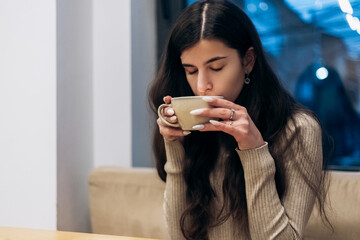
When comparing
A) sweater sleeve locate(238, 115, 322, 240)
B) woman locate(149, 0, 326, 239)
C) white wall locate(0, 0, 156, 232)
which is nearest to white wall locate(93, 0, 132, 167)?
white wall locate(0, 0, 156, 232)

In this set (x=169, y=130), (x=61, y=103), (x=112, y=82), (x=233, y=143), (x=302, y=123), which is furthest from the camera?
(x=112, y=82)

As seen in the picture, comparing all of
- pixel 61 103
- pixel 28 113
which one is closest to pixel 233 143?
pixel 61 103

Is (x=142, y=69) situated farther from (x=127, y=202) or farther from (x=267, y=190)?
(x=267, y=190)

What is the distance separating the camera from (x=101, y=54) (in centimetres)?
173

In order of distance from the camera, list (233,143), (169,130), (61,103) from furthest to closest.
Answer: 1. (61,103)
2. (233,143)
3. (169,130)

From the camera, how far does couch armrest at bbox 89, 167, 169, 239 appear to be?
1485mm

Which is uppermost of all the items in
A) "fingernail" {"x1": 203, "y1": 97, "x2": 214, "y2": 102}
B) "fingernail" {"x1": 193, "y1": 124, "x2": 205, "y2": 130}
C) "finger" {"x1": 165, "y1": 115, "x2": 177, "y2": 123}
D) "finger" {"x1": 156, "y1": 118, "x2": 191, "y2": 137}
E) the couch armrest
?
"fingernail" {"x1": 203, "y1": 97, "x2": 214, "y2": 102}

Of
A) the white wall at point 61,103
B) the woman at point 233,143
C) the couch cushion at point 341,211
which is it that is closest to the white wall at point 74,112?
the white wall at point 61,103

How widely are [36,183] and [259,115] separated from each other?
2.94 ft

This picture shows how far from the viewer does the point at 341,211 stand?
1248mm

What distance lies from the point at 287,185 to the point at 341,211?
0.31m

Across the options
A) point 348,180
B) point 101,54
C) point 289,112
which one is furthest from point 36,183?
point 348,180

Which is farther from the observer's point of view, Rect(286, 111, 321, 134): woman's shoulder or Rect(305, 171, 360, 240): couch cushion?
Rect(305, 171, 360, 240): couch cushion

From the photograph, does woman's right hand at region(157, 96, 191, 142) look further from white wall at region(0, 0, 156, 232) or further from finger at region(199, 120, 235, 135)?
white wall at region(0, 0, 156, 232)
